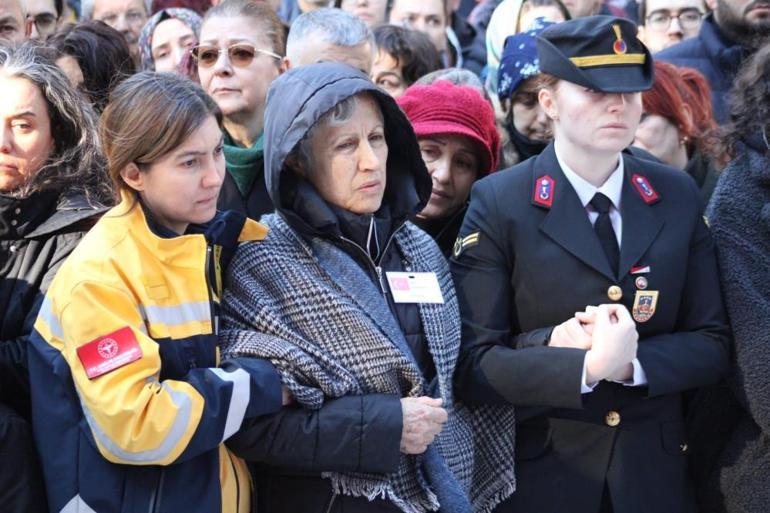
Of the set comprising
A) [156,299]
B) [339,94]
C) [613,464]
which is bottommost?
[613,464]

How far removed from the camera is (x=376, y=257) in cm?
344

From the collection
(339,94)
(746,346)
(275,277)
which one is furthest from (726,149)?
(275,277)

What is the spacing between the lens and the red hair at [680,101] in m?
4.93

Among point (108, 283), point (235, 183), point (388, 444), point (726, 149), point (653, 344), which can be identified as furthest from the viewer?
point (235, 183)

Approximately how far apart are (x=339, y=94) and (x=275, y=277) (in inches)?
22.7

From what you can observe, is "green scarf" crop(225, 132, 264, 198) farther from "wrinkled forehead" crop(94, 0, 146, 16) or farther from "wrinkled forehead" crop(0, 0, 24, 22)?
"wrinkled forehead" crop(94, 0, 146, 16)

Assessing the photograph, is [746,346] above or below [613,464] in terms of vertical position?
above

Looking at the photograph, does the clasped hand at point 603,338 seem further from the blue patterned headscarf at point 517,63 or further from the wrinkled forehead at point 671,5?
the wrinkled forehead at point 671,5

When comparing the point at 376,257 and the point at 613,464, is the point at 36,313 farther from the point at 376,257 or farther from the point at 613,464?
the point at 613,464

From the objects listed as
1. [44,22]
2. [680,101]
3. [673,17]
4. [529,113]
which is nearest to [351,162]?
[529,113]

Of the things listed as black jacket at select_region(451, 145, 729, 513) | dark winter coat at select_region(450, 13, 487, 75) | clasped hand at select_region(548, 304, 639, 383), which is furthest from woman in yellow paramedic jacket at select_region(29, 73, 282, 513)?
dark winter coat at select_region(450, 13, 487, 75)

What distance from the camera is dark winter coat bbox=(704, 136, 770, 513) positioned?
3.40 m

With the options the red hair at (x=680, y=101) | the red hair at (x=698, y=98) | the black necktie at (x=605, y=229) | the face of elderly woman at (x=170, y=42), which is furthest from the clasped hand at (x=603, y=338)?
the face of elderly woman at (x=170, y=42)

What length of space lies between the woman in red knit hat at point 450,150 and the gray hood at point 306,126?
67cm
